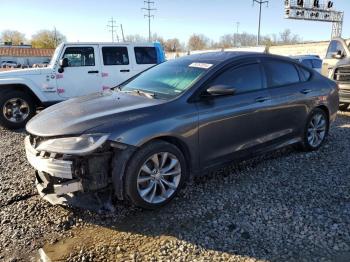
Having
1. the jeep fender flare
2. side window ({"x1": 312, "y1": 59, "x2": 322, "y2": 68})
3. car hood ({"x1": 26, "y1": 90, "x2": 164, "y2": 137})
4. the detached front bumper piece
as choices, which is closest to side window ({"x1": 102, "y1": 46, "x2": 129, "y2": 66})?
the jeep fender flare

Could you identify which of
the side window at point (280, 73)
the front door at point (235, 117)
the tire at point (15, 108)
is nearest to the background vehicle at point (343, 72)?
the side window at point (280, 73)

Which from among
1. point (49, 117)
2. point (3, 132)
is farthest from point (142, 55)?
point (49, 117)

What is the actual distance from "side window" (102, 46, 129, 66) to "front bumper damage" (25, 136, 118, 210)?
232 inches

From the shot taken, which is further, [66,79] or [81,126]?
[66,79]

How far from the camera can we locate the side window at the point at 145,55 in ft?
31.3

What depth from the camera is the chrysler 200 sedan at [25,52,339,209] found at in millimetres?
3252

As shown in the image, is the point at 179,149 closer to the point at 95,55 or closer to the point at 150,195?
the point at 150,195

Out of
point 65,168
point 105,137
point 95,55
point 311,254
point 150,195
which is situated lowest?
point 311,254

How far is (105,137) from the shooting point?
3211 mm

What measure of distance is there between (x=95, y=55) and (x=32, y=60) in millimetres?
52018

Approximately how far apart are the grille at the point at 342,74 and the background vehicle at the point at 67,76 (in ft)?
16.1

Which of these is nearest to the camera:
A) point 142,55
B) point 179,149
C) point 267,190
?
point 179,149

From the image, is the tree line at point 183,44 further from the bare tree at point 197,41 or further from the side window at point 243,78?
the side window at point 243,78

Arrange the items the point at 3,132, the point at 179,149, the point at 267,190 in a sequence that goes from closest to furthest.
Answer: the point at 179,149 → the point at 267,190 → the point at 3,132
